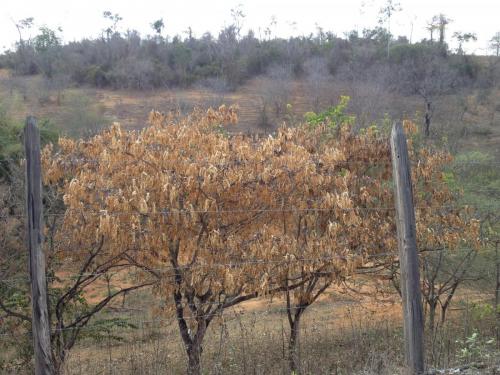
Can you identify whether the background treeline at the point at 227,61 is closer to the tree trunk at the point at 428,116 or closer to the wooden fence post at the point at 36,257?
the tree trunk at the point at 428,116

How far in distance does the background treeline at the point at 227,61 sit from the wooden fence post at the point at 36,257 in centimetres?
3717

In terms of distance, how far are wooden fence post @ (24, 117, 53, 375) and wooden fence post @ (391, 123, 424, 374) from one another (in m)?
2.61

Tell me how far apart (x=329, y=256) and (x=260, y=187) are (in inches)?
39.8

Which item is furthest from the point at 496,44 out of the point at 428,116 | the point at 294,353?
the point at 294,353

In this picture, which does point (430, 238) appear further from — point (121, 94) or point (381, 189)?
point (121, 94)

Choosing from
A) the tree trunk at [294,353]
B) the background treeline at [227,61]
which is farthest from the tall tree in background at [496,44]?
the tree trunk at [294,353]

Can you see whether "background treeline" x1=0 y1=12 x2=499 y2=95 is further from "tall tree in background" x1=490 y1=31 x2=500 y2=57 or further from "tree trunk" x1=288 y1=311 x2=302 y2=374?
"tree trunk" x1=288 y1=311 x2=302 y2=374

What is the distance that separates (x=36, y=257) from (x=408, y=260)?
2.68 meters

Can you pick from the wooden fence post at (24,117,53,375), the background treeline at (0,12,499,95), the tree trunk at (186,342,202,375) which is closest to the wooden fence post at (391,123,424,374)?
the tree trunk at (186,342,202,375)

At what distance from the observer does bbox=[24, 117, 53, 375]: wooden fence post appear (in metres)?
3.96

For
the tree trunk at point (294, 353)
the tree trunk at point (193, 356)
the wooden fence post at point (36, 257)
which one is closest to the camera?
the wooden fence post at point (36, 257)

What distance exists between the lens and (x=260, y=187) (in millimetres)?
6172

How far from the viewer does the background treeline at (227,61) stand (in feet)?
140

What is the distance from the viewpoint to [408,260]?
453cm
